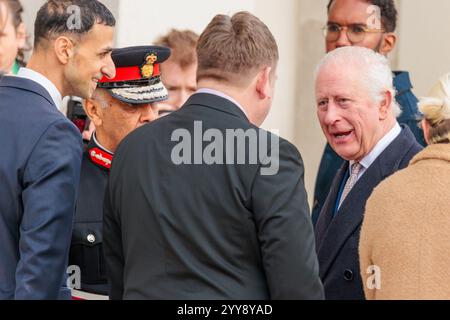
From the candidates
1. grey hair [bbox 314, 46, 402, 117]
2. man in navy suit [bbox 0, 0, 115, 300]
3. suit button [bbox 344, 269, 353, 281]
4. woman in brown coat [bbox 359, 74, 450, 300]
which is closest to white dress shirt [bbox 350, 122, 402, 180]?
grey hair [bbox 314, 46, 402, 117]

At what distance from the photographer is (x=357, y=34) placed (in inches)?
231

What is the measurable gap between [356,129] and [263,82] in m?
1.04

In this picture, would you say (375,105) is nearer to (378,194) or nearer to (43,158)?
(378,194)

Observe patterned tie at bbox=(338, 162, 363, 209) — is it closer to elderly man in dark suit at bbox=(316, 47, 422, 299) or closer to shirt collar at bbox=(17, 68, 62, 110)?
elderly man in dark suit at bbox=(316, 47, 422, 299)

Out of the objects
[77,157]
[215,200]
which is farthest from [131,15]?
[215,200]

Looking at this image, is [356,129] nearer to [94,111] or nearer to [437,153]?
[437,153]

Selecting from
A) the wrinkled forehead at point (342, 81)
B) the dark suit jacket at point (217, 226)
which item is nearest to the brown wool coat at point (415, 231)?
the dark suit jacket at point (217, 226)

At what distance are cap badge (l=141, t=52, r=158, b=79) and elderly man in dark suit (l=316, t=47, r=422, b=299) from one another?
760 millimetres

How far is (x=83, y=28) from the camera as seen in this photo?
4.04 metres

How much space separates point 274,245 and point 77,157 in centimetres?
83

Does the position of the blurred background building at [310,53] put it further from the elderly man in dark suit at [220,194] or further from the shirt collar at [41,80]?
the elderly man in dark suit at [220,194]

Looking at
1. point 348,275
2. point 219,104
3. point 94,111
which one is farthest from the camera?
point 94,111

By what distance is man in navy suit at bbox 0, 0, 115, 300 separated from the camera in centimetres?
363

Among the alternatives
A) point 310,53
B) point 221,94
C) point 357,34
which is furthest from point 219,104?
point 310,53
